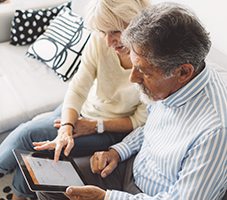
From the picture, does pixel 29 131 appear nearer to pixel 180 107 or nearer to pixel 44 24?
pixel 180 107

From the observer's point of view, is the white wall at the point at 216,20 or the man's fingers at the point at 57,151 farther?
the white wall at the point at 216,20

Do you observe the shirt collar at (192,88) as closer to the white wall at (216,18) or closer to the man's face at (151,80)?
the man's face at (151,80)

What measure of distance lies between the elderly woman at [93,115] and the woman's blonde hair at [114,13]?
8 centimetres

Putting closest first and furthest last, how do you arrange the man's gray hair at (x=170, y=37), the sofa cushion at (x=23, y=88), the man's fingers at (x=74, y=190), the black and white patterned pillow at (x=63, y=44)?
1. the man's gray hair at (x=170, y=37)
2. the man's fingers at (x=74, y=190)
3. the sofa cushion at (x=23, y=88)
4. the black and white patterned pillow at (x=63, y=44)

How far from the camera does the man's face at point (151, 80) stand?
105 cm

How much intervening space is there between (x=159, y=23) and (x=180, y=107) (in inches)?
11.1

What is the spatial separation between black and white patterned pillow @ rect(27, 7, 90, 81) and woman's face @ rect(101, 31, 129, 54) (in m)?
0.68

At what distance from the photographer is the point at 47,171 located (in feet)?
4.18

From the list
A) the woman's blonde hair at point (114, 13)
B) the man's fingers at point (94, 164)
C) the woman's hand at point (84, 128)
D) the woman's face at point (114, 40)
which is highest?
the woman's blonde hair at point (114, 13)

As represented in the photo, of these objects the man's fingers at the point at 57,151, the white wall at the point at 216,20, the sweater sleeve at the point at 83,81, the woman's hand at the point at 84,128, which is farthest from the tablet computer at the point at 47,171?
the white wall at the point at 216,20

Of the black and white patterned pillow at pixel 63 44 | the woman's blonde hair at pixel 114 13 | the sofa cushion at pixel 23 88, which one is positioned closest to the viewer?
the woman's blonde hair at pixel 114 13

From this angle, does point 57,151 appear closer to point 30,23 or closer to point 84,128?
point 84,128

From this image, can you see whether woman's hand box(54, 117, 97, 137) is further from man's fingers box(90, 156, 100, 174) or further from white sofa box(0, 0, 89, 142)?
white sofa box(0, 0, 89, 142)

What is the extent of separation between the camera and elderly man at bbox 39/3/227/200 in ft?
3.23
